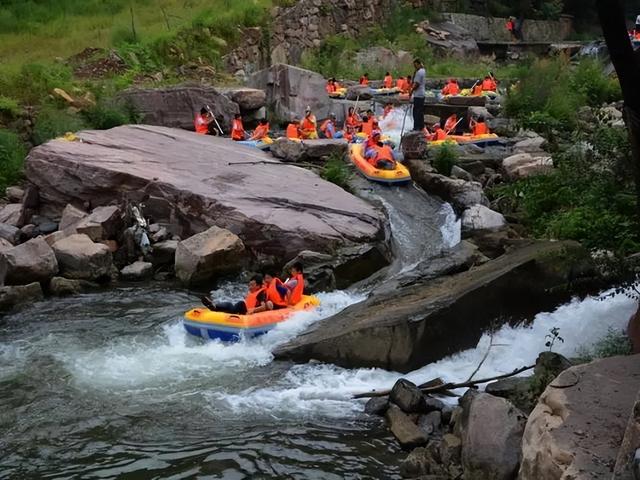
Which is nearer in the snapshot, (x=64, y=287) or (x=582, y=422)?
(x=582, y=422)

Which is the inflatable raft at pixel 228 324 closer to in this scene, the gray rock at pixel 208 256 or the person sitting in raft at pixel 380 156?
the gray rock at pixel 208 256

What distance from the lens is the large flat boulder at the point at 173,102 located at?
56.9 feet

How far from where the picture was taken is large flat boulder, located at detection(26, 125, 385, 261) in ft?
36.8

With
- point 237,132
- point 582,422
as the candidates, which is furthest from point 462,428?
point 237,132

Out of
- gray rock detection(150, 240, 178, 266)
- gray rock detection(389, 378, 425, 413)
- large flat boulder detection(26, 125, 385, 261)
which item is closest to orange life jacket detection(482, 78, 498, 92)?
large flat boulder detection(26, 125, 385, 261)

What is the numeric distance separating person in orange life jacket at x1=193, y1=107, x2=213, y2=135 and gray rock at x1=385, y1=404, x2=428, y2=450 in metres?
11.5

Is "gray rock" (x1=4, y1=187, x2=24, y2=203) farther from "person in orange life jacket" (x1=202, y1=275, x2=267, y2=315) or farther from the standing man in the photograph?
the standing man

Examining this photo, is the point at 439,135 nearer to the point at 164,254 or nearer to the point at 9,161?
the point at 164,254

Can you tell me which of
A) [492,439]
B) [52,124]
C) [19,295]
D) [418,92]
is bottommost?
[19,295]

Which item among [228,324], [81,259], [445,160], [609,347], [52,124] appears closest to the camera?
[609,347]

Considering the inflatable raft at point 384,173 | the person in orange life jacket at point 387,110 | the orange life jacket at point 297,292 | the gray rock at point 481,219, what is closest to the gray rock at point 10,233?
the orange life jacket at point 297,292

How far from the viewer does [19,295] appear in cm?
985

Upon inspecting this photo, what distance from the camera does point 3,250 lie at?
34.2ft

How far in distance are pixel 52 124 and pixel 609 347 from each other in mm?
12556
